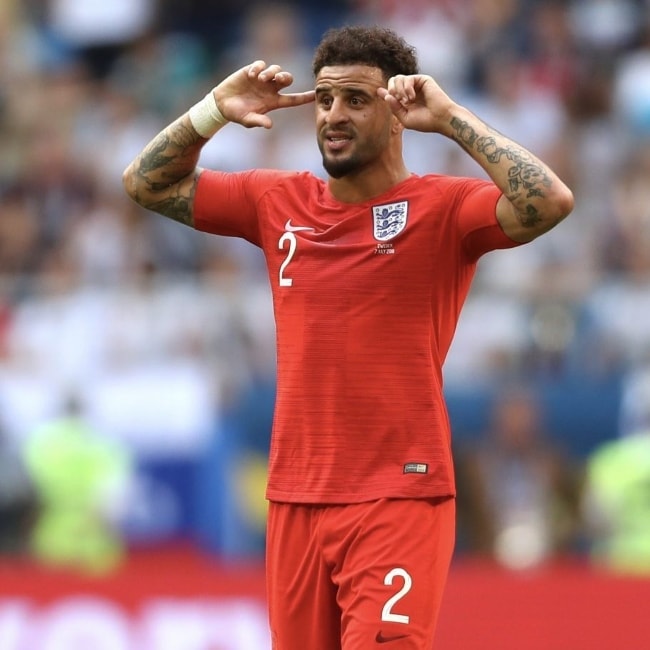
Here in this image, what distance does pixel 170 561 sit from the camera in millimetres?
11539

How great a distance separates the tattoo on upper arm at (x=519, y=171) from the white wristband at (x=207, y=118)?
3.13ft

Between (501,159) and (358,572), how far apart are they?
144 cm

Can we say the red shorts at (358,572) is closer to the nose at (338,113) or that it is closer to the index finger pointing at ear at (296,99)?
the nose at (338,113)

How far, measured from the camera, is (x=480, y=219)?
559cm

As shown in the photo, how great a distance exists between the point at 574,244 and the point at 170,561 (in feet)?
12.1

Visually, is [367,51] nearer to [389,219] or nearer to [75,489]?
[389,219]

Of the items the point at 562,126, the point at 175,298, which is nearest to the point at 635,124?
the point at 562,126

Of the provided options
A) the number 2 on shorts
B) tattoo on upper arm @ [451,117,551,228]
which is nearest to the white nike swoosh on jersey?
tattoo on upper arm @ [451,117,551,228]

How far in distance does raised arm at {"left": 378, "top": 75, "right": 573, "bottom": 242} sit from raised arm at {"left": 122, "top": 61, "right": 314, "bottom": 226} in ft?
1.56

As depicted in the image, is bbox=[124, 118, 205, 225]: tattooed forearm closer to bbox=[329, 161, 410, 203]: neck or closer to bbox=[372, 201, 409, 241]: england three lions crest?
bbox=[329, 161, 410, 203]: neck

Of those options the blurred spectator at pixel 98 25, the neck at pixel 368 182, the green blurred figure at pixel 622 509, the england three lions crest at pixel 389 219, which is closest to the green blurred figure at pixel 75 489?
the green blurred figure at pixel 622 509

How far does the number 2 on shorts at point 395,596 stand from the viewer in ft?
17.8

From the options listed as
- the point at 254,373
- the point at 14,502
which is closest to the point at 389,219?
the point at 254,373

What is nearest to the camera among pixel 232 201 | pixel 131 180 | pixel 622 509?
pixel 232 201
